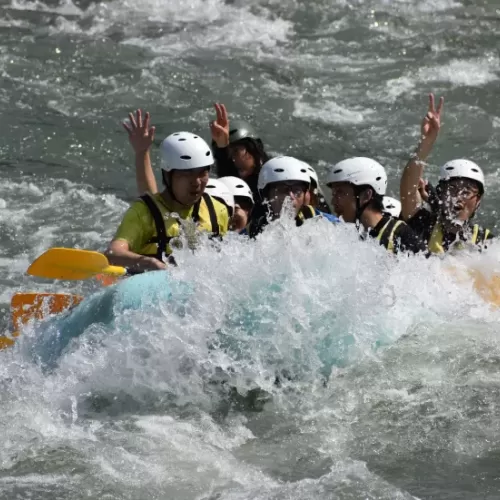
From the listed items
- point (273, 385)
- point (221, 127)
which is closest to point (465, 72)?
point (221, 127)

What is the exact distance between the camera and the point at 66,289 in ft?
29.0

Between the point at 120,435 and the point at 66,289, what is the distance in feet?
10.6

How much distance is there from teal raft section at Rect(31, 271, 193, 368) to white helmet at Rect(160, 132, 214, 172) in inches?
31.4

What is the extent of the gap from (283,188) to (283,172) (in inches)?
4.0

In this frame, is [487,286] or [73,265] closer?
[73,265]

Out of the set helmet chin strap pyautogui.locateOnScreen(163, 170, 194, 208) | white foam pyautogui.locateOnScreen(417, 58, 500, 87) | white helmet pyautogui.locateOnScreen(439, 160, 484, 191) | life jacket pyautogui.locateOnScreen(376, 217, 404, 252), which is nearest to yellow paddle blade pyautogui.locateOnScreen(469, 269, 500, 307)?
life jacket pyautogui.locateOnScreen(376, 217, 404, 252)

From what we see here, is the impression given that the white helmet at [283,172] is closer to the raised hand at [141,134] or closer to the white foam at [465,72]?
the raised hand at [141,134]

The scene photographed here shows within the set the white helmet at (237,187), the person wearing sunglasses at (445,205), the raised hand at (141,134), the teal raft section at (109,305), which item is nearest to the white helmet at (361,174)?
the person wearing sunglasses at (445,205)

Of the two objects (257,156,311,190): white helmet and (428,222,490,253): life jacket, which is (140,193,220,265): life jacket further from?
(428,222,490,253): life jacket

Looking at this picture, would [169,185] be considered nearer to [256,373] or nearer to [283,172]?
[283,172]

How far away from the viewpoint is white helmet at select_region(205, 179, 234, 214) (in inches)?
287

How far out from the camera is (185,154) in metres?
6.71

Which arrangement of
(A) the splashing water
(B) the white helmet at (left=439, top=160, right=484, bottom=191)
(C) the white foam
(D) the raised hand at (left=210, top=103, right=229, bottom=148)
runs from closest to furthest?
(A) the splashing water → (B) the white helmet at (left=439, top=160, right=484, bottom=191) → (D) the raised hand at (left=210, top=103, right=229, bottom=148) → (C) the white foam

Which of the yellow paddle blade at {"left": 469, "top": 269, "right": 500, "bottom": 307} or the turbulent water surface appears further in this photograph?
the yellow paddle blade at {"left": 469, "top": 269, "right": 500, "bottom": 307}
